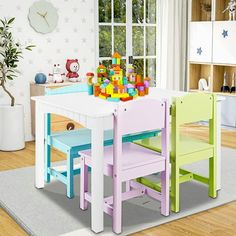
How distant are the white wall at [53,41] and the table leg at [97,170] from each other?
237 cm

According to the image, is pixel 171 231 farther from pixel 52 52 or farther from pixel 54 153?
pixel 52 52

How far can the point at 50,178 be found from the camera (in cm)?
348

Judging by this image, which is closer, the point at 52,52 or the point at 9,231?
the point at 9,231

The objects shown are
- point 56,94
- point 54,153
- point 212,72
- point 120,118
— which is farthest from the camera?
point 212,72

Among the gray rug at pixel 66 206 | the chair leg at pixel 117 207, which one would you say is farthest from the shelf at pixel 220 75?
the chair leg at pixel 117 207

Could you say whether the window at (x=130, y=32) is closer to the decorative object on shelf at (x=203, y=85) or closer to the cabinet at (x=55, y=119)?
the decorative object on shelf at (x=203, y=85)

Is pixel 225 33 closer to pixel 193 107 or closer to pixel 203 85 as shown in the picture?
pixel 203 85

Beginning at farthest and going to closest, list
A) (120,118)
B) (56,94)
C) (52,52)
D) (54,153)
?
(52,52), (54,153), (56,94), (120,118)

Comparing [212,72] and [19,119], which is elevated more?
[212,72]

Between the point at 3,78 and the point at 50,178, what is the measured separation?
136cm

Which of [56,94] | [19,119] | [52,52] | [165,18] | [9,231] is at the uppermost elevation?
[165,18]

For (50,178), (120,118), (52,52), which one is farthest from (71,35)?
(120,118)

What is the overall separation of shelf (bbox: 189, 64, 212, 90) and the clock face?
1970 millimetres

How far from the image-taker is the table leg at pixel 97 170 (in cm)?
250
